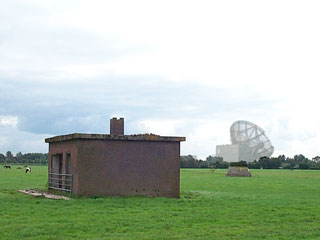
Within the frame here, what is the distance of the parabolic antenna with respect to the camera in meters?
115

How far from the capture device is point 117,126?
2811cm

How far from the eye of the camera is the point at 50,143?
103 ft

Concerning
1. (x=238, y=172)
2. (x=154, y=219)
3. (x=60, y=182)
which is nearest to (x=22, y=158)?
(x=238, y=172)

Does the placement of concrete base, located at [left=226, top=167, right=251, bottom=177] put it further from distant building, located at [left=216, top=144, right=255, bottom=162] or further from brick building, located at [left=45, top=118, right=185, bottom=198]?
distant building, located at [left=216, top=144, right=255, bottom=162]

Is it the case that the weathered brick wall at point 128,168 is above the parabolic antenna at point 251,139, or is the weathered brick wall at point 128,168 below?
below

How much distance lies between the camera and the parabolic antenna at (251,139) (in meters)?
115

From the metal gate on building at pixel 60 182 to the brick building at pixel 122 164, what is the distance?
66 mm

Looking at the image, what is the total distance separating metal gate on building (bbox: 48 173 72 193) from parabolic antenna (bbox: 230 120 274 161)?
8598 cm

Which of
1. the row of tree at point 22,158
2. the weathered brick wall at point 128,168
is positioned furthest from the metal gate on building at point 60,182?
the row of tree at point 22,158

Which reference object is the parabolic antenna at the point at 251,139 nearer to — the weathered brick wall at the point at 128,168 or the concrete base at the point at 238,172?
the concrete base at the point at 238,172

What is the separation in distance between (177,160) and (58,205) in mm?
7814

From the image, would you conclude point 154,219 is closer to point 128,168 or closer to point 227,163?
point 128,168

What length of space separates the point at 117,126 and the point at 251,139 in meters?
91.4

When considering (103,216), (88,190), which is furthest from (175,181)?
(103,216)
